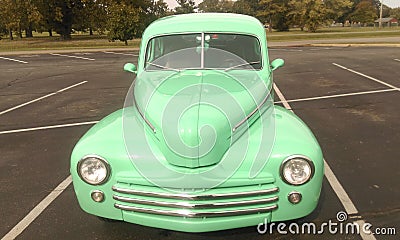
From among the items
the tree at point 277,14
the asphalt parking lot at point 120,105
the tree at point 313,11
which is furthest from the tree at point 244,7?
the asphalt parking lot at point 120,105

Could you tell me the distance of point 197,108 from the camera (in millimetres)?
2717

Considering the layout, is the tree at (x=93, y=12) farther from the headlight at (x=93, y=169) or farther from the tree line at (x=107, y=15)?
the headlight at (x=93, y=169)

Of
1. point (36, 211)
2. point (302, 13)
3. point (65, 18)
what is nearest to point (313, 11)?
point (302, 13)

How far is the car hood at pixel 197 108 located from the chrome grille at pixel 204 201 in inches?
10.1

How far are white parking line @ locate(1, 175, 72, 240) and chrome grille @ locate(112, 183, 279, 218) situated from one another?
1330mm

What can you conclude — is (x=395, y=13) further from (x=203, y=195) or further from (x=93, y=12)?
(x=203, y=195)

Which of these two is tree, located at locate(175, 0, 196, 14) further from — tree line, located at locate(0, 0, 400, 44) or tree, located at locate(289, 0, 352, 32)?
tree, located at locate(289, 0, 352, 32)

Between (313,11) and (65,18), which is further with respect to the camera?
(313,11)

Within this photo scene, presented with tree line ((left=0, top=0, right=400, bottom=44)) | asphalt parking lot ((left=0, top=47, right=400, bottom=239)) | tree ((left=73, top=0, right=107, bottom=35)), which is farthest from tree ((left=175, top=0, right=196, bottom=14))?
asphalt parking lot ((left=0, top=47, right=400, bottom=239))

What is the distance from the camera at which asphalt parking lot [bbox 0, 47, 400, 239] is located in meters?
3.16

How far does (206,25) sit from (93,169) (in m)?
2.38

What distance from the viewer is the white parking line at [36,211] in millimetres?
3091

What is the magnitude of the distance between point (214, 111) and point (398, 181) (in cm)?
260

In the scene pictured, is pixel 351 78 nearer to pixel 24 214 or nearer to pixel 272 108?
pixel 272 108
